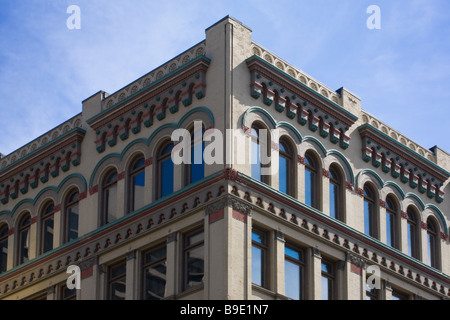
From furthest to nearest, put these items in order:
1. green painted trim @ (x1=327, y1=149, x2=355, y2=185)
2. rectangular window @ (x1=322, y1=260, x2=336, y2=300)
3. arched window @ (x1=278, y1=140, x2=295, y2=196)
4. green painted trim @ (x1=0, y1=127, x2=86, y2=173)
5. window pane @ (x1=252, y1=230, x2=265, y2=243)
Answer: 1. green painted trim @ (x1=0, y1=127, x2=86, y2=173)
2. green painted trim @ (x1=327, y1=149, x2=355, y2=185)
3. rectangular window @ (x1=322, y1=260, x2=336, y2=300)
4. arched window @ (x1=278, y1=140, x2=295, y2=196)
5. window pane @ (x1=252, y1=230, x2=265, y2=243)

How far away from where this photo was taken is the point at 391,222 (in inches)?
2437

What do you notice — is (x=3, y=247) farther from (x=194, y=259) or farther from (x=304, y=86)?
(x=304, y=86)

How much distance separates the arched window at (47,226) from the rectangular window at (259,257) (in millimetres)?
10761

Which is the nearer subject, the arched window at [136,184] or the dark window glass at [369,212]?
the arched window at [136,184]

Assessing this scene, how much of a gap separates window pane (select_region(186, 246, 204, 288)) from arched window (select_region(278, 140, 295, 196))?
15.2 ft

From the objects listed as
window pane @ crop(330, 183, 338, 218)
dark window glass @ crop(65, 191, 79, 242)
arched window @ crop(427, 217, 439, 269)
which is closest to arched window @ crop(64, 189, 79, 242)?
dark window glass @ crop(65, 191, 79, 242)

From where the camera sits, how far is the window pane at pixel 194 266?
176ft

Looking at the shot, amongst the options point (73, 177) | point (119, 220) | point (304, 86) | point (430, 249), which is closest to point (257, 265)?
point (119, 220)

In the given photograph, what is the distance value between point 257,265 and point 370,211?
8629 millimetres

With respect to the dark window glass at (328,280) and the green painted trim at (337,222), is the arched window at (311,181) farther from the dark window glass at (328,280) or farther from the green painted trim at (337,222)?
the dark window glass at (328,280)

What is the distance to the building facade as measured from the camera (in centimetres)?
5422

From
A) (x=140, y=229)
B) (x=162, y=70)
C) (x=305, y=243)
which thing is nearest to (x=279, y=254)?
(x=305, y=243)

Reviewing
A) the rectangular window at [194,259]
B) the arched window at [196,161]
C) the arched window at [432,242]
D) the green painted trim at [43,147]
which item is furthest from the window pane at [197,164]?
the arched window at [432,242]
